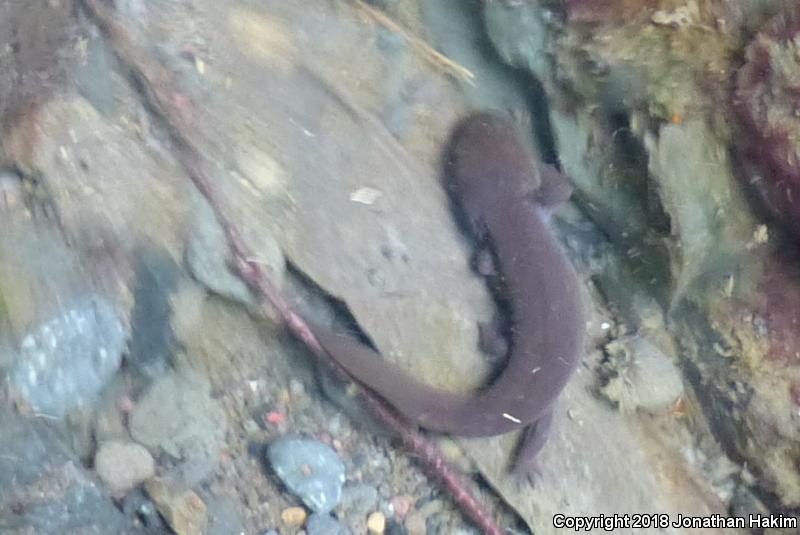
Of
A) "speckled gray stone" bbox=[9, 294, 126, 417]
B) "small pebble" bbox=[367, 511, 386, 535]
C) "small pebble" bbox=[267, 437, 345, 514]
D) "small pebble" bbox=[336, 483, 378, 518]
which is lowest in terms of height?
"small pebble" bbox=[367, 511, 386, 535]

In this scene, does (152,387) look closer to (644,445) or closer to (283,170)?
(283,170)

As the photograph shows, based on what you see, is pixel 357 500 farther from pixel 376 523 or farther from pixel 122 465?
pixel 122 465

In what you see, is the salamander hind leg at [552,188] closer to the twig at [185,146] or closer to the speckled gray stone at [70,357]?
the twig at [185,146]

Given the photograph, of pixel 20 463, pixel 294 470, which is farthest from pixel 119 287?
pixel 294 470

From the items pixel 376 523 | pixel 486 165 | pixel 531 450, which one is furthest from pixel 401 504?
pixel 486 165

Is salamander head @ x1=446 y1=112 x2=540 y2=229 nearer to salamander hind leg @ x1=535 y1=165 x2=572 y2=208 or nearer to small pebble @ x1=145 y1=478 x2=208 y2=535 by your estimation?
salamander hind leg @ x1=535 y1=165 x2=572 y2=208

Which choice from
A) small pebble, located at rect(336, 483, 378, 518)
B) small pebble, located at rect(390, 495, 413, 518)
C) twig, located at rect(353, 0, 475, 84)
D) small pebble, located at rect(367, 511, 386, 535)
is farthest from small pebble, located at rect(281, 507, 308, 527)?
twig, located at rect(353, 0, 475, 84)
